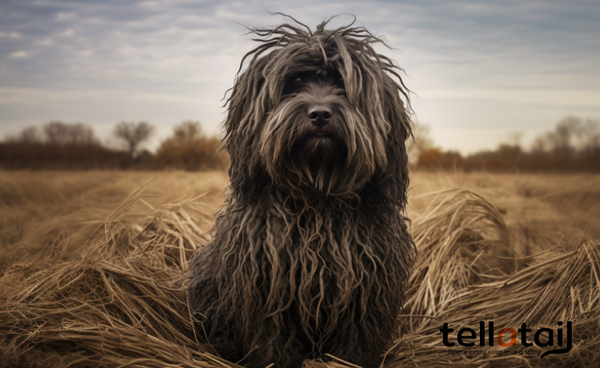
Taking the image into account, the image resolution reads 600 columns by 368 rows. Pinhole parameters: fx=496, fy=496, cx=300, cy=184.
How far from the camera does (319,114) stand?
2.69 meters

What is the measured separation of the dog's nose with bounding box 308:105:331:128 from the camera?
2688 millimetres

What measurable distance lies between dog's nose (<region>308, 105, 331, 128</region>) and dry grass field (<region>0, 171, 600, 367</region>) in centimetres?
151

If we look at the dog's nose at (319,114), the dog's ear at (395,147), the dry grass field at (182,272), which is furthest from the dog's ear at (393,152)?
the dry grass field at (182,272)

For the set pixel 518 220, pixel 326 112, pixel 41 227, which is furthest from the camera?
pixel 518 220

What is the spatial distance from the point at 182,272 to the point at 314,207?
1938mm

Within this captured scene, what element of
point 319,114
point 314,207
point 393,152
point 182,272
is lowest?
point 182,272

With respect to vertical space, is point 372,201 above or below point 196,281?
above

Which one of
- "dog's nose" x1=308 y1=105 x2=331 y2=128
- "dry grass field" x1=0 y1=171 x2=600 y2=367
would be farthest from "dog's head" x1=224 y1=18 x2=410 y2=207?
"dry grass field" x1=0 y1=171 x2=600 y2=367

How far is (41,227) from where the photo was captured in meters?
5.07

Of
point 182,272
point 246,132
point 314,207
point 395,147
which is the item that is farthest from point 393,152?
point 182,272

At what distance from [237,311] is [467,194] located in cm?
340

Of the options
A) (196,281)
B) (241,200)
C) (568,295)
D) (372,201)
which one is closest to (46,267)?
(196,281)

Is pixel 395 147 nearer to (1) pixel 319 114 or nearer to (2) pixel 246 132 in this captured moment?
(1) pixel 319 114

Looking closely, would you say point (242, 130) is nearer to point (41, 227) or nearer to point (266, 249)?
point (266, 249)
